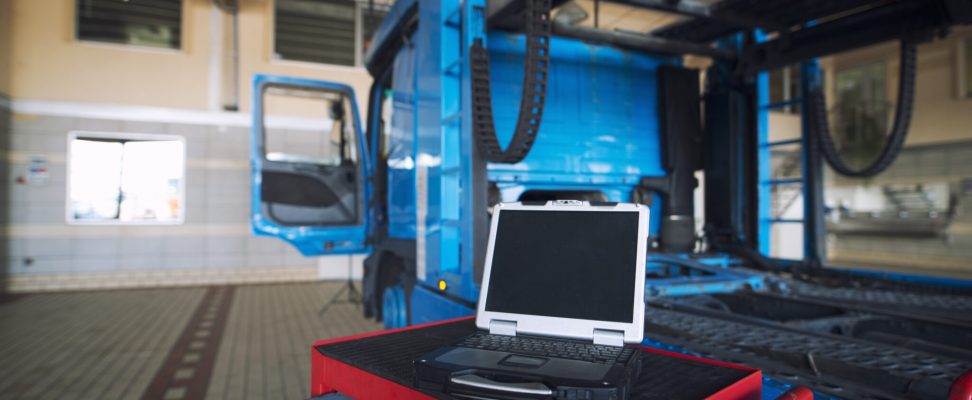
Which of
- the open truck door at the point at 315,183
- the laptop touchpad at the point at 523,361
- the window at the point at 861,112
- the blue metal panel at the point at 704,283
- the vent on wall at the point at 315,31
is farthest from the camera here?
the window at the point at 861,112

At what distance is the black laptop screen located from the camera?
1168 mm

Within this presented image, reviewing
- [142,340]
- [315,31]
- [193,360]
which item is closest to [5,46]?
[315,31]

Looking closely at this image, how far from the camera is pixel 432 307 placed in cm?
323

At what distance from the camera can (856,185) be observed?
44.1 ft

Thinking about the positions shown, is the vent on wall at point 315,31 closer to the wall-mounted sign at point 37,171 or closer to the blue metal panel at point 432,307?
the wall-mounted sign at point 37,171

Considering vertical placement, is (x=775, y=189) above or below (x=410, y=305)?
above

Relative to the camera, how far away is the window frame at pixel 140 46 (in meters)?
8.29

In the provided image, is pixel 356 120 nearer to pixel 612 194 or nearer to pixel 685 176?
pixel 612 194

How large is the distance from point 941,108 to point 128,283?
15.7m

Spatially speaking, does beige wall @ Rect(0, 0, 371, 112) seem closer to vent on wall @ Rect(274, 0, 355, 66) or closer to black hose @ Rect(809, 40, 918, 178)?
vent on wall @ Rect(274, 0, 355, 66)

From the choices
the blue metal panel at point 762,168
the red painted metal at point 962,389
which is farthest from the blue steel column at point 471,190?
the blue metal panel at point 762,168

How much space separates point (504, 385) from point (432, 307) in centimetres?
234

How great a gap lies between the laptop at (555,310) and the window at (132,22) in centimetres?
912

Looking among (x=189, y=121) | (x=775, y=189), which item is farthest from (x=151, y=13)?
(x=775, y=189)
